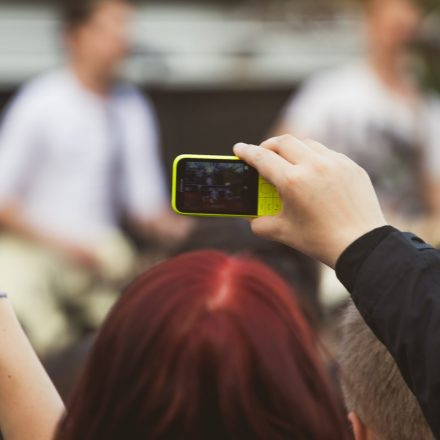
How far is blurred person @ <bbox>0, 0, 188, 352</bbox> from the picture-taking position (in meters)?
4.67

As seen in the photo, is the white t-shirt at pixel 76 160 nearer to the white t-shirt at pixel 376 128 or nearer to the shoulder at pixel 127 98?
the shoulder at pixel 127 98

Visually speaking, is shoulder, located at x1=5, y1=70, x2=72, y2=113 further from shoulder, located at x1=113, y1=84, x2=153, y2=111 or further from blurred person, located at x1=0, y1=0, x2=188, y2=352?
shoulder, located at x1=113, y1=84, x2=153, y2=111

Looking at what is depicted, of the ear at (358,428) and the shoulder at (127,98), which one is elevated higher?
the shoulder at (127,98)

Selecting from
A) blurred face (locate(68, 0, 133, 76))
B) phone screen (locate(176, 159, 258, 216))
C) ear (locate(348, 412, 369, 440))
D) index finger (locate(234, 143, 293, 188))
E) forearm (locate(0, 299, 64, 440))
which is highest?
blurred face (locate(68, 0, 133, 76))

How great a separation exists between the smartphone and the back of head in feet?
0.94

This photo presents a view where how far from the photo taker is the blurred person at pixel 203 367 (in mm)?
1432

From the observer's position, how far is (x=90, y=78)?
203 inches

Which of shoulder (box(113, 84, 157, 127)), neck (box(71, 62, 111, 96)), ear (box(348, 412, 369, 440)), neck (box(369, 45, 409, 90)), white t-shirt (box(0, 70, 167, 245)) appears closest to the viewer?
ear (box(348, 412, 369, 440))

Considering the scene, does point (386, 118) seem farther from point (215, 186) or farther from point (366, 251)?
point (366, 251)

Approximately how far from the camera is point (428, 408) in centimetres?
127

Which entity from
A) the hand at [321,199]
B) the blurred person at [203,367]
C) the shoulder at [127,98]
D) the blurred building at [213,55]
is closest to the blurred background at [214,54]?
the blurred building at [213,55]

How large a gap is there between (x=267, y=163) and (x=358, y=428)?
19.9 inches

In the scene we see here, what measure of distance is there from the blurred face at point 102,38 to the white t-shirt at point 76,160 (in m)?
0.12

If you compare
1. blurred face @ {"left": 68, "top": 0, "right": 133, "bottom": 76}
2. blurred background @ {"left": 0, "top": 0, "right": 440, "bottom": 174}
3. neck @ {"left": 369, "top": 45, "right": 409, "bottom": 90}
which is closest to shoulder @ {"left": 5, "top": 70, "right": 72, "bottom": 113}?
blurred face @ {"left": 68, "top": 0, "right": 133, "bottom": 76}
